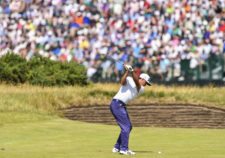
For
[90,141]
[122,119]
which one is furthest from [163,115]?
[122,119]

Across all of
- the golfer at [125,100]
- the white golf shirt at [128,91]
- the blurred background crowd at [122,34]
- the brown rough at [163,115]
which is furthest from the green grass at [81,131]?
the blurred background crowd at [122,34]

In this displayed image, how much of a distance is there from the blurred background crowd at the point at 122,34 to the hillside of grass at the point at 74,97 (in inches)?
51.5

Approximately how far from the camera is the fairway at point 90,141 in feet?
53.3

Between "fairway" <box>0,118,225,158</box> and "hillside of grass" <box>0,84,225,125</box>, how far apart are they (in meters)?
1.59

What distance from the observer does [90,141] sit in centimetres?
2031

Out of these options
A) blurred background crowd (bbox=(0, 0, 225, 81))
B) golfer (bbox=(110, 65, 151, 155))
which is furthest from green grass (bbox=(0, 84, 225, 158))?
blurred background crowd (bbox=(0, 0, 225, 81))

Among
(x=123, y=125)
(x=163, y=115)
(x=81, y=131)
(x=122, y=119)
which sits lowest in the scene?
(x=163, y=115)

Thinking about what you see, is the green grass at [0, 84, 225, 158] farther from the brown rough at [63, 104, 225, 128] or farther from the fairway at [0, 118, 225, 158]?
the brown rough at [63, 104, 225, 128]

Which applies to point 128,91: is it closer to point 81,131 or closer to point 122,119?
point 122,119

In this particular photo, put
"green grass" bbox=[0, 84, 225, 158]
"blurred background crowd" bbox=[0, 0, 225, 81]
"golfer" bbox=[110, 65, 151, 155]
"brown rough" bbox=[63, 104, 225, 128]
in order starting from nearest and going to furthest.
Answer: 1. "golfer" bbox=[110, 65, 151, 155]
2. "green grass" bbox=[0, 84, 225, 158]
3. "brown rough" bbox=[63, 104, 225, 128]
4. "blurred background crowd" bbox=[0, 0, 225, 81]

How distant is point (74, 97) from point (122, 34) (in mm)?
8021

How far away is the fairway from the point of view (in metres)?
16.2

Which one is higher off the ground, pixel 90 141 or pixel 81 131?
pixel 90 141

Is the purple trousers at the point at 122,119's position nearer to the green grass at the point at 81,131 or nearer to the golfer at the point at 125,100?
the golfer at the point at 125,100
